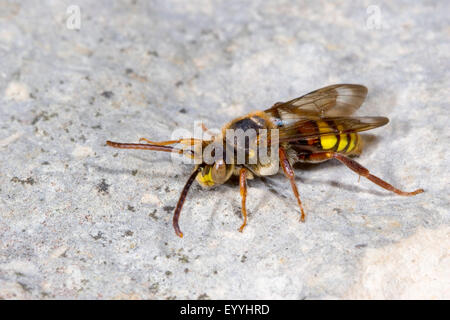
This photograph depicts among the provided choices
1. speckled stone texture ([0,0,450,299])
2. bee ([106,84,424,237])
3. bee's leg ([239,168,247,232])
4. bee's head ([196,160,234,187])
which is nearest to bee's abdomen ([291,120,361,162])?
bee ([106,84,424,237])

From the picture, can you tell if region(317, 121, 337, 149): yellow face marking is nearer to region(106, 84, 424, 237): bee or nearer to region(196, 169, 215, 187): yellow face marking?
region(106, 84, 424, 237): bee

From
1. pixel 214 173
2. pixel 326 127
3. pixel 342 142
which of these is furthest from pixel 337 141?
pixel 214 173

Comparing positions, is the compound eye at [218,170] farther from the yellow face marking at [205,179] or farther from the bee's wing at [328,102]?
the bee's wing at [328,102]

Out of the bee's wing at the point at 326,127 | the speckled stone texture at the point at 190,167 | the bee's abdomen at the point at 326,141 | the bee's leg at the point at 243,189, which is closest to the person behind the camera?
the speckled stone texture at the point at 190,167

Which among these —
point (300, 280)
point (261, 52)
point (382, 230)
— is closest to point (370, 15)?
point (261, 52)

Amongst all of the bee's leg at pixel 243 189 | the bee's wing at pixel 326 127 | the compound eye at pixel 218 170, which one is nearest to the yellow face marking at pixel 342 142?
the bee's wing at pixel 326 127

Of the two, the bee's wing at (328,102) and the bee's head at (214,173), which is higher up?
the bee's wing at (328,102)

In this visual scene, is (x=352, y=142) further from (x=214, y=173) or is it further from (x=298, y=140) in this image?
(x=214, y=173)
